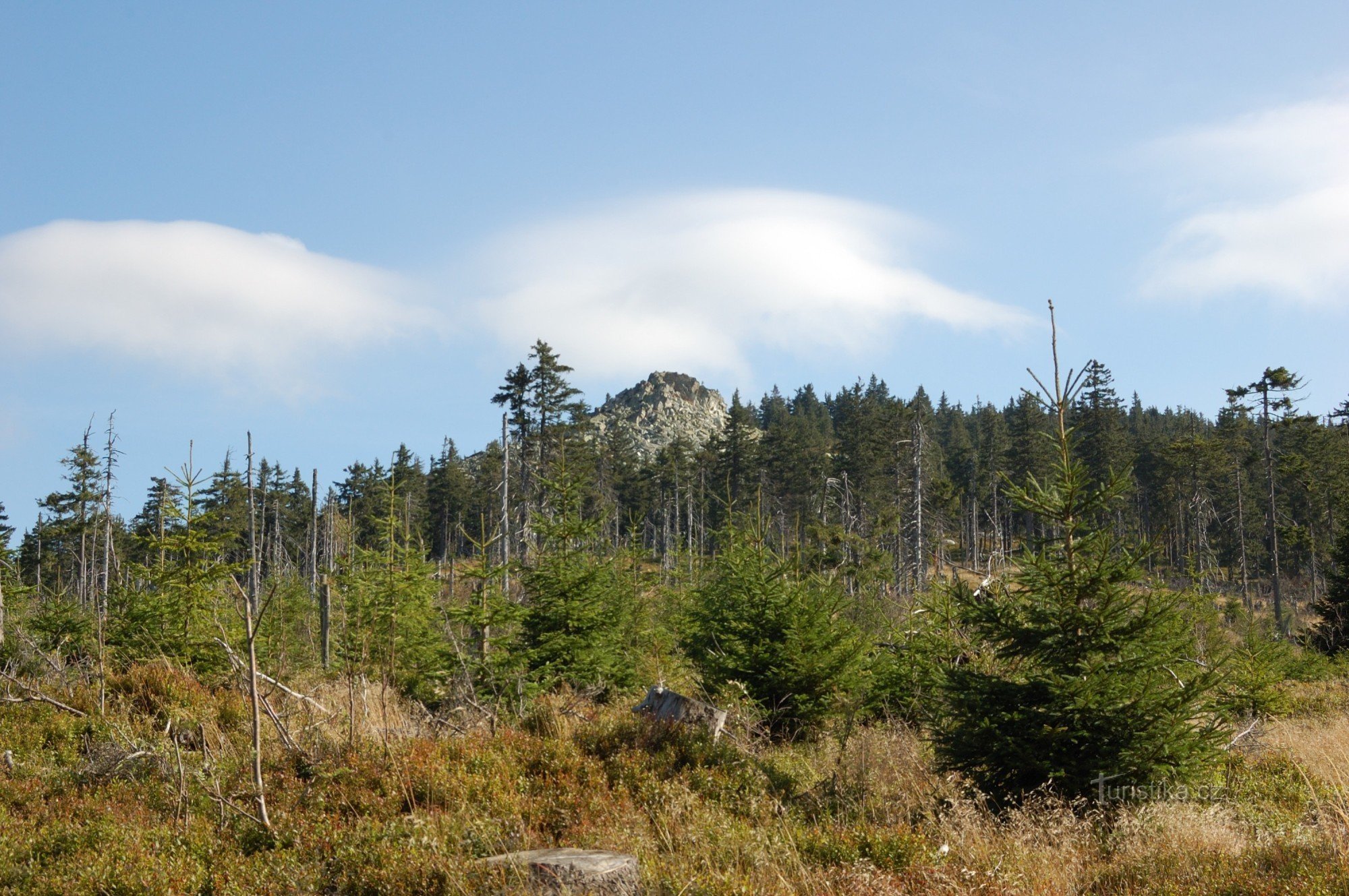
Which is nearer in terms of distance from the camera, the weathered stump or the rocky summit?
the weathered stump

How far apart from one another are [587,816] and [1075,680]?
14.6ft

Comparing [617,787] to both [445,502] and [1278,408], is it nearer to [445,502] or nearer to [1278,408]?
[1278,408]

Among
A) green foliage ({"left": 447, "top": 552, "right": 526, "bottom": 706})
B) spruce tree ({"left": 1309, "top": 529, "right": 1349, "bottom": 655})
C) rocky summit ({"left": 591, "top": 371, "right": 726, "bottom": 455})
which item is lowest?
spruce tree ({"left": 1309, "top": 529, "right": 1349, "bottom": 655})

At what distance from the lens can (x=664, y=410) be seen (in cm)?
14662

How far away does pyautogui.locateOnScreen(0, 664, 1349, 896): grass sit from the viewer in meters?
5.92

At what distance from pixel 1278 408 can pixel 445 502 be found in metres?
57.8

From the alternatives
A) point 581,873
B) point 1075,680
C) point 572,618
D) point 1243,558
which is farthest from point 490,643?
point 1243,558

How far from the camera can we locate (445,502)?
70.2 meters

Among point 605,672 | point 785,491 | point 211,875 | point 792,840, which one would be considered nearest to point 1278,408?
point 785,491

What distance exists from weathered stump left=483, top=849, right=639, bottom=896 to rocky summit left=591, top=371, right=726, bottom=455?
406 ft

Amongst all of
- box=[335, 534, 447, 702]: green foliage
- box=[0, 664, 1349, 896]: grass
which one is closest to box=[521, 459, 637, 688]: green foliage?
box=[335, 534, 447, 702]: green foliage

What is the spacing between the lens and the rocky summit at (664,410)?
137250 mm

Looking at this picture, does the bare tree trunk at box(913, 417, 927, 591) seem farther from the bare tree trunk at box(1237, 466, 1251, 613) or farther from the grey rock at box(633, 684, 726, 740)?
the grey rock at box(633, 684, 726, 740)

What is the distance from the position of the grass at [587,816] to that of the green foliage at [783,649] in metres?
0.80
